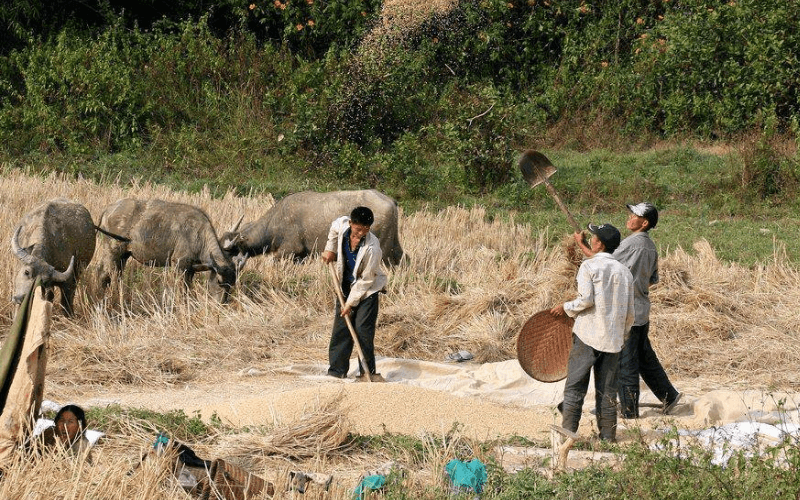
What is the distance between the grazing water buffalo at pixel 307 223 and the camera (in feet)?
41.9

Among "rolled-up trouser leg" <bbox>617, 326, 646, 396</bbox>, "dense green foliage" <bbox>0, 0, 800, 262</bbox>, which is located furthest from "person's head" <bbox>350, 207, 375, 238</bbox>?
"dense green foliage" <bbox>0, 0, 800, 262</bbox>

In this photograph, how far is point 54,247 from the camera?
994 centimetres

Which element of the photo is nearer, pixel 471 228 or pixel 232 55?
pixel 471 228

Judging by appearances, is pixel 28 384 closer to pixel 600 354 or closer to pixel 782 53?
pixel 600 354

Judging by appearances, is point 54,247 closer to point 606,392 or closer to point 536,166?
point 536,166

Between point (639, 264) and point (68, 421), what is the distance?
162 inches

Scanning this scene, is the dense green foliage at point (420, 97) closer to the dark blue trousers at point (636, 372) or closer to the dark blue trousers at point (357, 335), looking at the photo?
the dark blue trousers at point (357, 335)

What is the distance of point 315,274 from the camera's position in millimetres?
11703

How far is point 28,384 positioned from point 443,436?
2.32m

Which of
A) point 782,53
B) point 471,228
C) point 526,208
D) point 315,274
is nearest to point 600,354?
point 315,274

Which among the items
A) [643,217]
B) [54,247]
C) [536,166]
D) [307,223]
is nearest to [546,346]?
[643,217]

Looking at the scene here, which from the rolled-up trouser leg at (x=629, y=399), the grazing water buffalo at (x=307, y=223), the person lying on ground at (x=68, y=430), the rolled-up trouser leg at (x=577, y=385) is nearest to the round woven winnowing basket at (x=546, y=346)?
the rolled-up trouser leg at (x=629, y=399)

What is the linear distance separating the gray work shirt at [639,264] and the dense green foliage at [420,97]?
8277mm

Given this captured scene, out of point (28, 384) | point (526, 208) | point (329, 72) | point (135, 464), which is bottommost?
point (135, 464)
